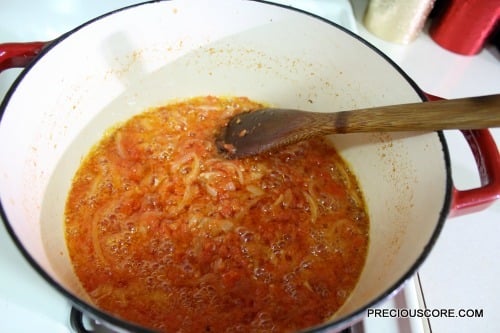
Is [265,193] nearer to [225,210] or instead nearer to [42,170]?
[225,210]

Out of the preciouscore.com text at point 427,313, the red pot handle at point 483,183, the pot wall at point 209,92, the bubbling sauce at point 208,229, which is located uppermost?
the red pot handle at point 483,183

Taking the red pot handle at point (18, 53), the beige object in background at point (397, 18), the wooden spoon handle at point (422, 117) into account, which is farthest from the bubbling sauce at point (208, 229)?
the beige object in background at point (397, 18)

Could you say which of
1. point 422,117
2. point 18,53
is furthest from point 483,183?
point 18,53

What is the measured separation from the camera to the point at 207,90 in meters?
1.56

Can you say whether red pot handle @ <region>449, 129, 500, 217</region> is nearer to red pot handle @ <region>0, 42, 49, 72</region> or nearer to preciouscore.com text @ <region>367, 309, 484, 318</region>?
preciouscore.com text @ <region>367, 309, 484, 318</region>

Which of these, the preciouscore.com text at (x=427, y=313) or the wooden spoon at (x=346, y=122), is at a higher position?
the wooden spoon at (x=346, y=122)

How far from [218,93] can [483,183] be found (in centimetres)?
89

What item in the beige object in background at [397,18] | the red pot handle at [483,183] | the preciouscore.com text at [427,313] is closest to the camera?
the red pot handle at [483,183]

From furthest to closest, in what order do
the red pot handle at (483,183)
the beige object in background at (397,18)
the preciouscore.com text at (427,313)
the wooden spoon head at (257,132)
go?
the beige object in background at (397,18)
the wooden spoon head at (257,132)
the preciouscore.com text at (427,313)
the red pot handle at (483,183)

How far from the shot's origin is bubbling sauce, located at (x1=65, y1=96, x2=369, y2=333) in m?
1.10

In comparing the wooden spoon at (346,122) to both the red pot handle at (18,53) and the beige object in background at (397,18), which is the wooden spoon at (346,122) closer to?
the red pot handle at (18,53)

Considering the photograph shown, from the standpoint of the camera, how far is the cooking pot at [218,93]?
1000 mm

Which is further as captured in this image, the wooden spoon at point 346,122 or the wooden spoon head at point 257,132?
the wooden spoon head at point 257,132

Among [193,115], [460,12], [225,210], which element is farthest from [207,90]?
[460,12]
